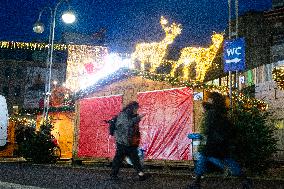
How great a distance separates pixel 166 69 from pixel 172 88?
16.0 meters

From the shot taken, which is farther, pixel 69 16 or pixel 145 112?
pixel 69 16

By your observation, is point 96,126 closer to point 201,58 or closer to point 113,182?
point 113,182

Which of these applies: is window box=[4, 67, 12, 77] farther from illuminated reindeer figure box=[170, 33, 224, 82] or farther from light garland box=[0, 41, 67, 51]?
illuminated reindeer figure box=[170, 33, 224, 82]

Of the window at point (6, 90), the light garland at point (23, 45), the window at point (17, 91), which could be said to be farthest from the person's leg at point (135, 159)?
the window at point (6, 90)

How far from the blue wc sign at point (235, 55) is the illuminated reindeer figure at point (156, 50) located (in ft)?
46.9

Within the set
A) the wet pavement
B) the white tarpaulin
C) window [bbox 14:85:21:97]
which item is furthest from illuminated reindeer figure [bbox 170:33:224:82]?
window [bbox 14:85:21:97]

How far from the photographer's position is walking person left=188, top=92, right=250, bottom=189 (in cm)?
854

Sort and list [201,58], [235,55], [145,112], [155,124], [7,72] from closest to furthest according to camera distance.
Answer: [235,55] → [155,124] → [145,112] → [201,58] → [7,72]

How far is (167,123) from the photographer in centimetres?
1648

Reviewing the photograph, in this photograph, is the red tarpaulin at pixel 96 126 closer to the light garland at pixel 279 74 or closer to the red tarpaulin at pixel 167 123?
the red tarpaulin at pixel 167 123

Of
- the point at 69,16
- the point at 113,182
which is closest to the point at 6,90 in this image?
the point at 69,16

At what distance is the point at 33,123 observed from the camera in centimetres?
3722

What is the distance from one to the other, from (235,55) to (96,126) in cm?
873

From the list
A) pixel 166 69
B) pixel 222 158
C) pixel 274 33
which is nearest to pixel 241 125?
pixel 222 158
